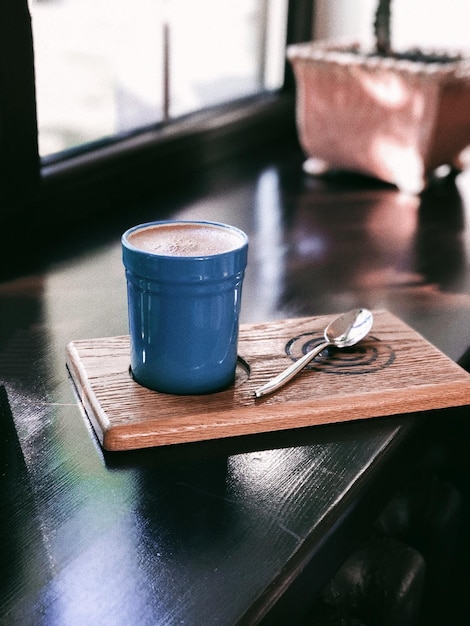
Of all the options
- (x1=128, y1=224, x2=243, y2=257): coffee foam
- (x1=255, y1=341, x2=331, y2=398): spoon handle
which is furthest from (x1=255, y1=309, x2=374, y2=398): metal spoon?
(x1=128, y1=224, x2=243, y2=257): coffee foam

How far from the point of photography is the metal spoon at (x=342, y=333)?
788mm

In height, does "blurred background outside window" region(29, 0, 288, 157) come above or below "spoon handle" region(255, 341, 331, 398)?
above

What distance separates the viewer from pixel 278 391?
2.49 feet

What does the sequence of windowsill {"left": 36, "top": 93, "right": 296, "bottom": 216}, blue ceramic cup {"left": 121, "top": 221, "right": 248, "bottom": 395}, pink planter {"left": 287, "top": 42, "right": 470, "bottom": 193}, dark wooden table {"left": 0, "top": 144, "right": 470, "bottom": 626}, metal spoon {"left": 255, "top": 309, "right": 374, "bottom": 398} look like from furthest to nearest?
1. pink planter {"left": 287, "top": 42, "right": 470, "bottom": 193}
2. windowsill {"left": 36, "top": 93, "right": 296, "bottom": 216}
3. metal spoon {"left": 255, "top": 309, "right": 374, "bottom": 398}
4. blue ceramic cup {"left": 121, "top": 221, "right": 248, "bottom": 395}
5. dark wooden table {"left": 0, "top": 144, "right": 470, "bottom": 626}

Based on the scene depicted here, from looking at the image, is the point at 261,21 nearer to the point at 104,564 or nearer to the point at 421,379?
the point at 421,379

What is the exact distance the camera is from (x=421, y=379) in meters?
0.80

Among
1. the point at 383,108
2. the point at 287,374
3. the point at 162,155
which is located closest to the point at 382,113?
the point at 383,108

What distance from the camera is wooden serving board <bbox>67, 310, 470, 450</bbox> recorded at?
27.6 inches

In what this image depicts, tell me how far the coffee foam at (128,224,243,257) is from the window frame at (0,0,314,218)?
502 mm

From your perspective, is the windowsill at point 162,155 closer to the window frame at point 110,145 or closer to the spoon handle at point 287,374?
the window frame at point 110,145

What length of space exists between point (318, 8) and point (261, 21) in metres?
0.16

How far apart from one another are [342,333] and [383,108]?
0.73 metres

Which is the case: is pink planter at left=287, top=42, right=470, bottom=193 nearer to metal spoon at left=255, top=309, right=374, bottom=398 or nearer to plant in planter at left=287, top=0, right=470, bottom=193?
plant in planter at left=287, top=0, right=470, bottom=193

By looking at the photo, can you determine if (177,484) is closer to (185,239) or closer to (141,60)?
(185,239)
